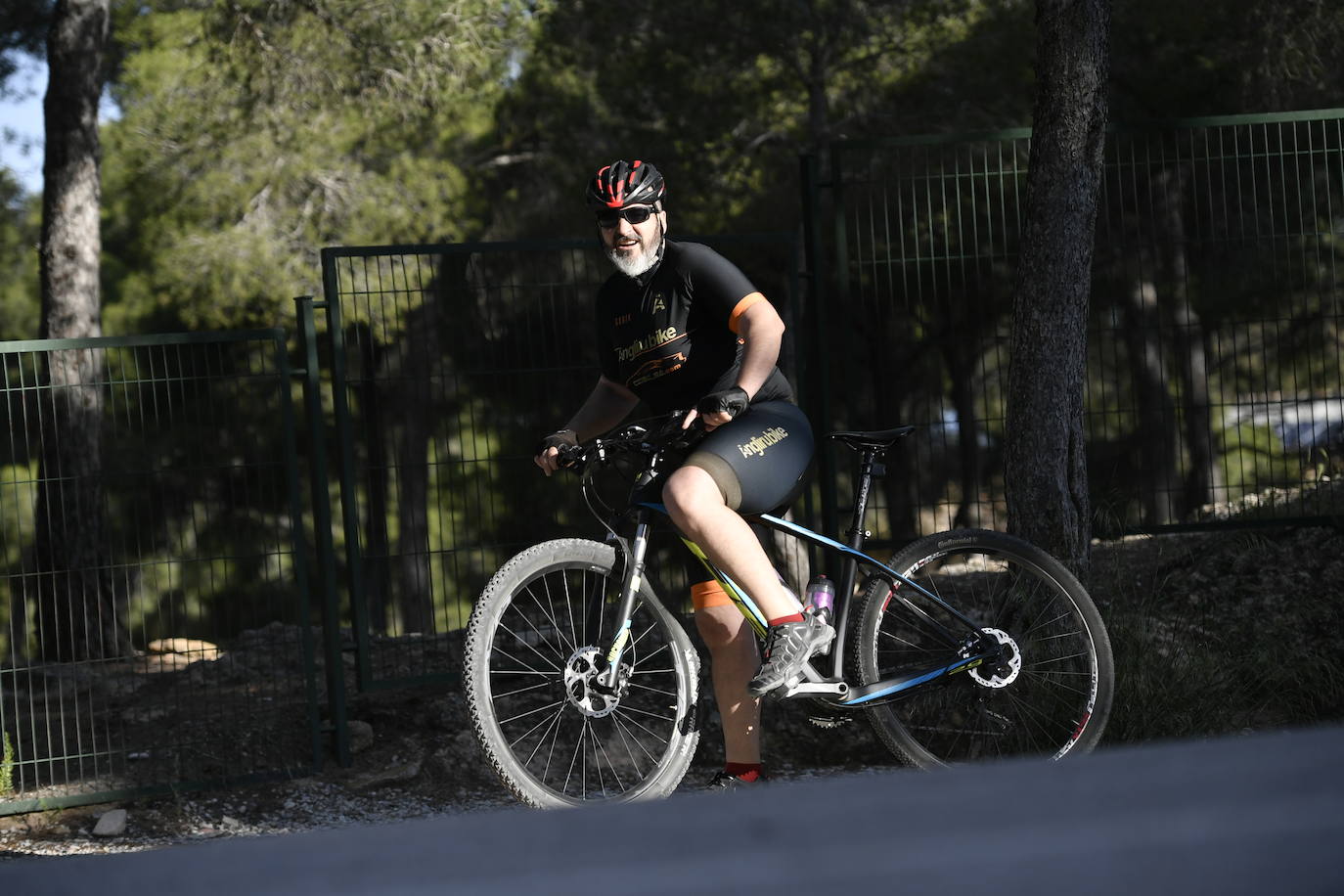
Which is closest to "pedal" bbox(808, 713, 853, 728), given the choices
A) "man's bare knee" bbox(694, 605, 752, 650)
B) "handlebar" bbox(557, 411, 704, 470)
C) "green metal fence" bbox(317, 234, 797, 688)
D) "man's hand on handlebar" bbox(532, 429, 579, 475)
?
"man's bare knee" bbox(694, 605, 752, 650)

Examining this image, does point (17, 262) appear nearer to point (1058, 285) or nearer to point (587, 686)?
point (1058, 285)

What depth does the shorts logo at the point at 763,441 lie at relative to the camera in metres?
3.90

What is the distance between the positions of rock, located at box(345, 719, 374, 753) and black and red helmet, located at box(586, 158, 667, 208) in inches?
119

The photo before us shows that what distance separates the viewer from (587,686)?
3863mm

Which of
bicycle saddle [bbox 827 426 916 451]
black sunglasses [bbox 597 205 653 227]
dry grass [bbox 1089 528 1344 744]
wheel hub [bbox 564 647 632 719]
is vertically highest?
black sunglasses [bbox 597 205 653 227]

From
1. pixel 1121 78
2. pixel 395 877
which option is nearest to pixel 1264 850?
pixel 395 877

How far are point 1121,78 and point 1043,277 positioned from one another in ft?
35.2

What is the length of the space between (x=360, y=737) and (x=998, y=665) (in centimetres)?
299

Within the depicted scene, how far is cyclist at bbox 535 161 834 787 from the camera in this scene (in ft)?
12.6

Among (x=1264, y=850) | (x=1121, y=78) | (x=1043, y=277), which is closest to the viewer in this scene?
(x=1264, y=850)

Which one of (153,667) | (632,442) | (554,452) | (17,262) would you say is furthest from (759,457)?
(17,262)

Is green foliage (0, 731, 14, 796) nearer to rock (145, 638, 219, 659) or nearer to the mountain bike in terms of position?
rock (145, 638, 219, 659)

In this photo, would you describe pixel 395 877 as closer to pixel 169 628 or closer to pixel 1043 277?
pixel 1043 277

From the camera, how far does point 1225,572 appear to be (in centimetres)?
675
